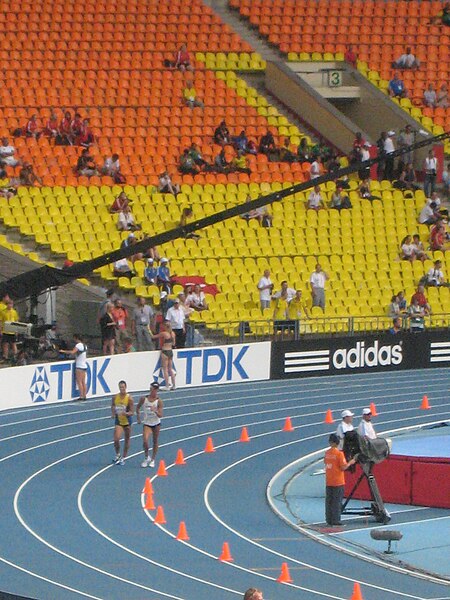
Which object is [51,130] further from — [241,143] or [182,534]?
[182,534]

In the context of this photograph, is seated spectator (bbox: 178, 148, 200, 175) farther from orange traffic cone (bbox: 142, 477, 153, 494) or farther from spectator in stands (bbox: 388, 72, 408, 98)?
orange traffic cone (bbox: 142, 477, 153, 494)

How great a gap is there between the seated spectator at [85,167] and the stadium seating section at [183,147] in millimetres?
209

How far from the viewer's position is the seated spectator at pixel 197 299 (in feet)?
103

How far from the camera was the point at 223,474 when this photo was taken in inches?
883

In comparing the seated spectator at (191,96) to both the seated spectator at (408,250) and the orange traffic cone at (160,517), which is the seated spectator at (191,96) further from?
the orange traffic cone at (160,517)

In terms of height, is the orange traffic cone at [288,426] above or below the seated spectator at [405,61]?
below

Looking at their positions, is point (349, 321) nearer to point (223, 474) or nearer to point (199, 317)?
point (199, 317)

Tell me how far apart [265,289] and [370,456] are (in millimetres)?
12702

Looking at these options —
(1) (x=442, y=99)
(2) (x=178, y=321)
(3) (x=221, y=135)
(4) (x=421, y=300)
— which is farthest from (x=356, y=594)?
(1) (x=442, y=99)

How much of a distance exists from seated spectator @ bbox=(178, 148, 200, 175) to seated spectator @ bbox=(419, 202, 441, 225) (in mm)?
5294

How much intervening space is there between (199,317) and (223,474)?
30.8 ft

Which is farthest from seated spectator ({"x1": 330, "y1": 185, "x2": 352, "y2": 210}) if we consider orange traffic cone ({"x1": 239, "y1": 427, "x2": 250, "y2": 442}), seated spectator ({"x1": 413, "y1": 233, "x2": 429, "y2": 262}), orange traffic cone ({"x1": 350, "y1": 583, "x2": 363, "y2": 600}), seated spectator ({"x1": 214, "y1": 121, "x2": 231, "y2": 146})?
orange traffic cone ({"x1": 350, "y1": 583, "x2": 363, "y2": 600})

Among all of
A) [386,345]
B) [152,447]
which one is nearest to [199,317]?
[386,345]

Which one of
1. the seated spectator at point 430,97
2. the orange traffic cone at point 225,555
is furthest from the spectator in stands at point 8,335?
the seated spectator at point 430,97
